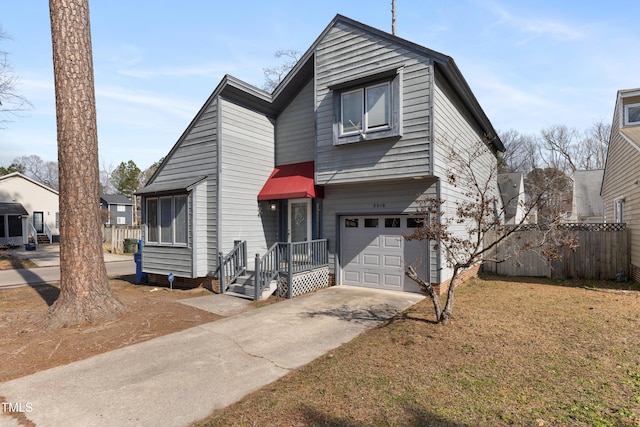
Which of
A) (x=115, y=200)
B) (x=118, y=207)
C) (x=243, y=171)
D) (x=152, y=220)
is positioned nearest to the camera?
(x=243, y=171)

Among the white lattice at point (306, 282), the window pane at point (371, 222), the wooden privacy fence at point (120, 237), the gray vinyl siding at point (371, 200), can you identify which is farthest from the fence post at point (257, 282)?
the wooden privacy fence at point (120, 237)

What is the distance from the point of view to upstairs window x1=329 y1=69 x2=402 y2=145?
332 inches

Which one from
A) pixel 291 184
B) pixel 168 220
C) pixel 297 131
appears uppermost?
pixel 297 131

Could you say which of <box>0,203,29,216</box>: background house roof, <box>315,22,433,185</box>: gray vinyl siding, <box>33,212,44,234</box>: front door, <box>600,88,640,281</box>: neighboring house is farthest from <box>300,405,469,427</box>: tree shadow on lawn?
<box>33,212,44,234</box>: front door

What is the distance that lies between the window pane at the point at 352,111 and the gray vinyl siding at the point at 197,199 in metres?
3.85

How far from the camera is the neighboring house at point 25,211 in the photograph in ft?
86.8

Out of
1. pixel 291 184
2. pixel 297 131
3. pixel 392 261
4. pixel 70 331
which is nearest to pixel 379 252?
pixel 392 261

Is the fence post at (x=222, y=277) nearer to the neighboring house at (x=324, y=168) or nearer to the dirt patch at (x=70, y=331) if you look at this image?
the neighboring house at (x=324, y=168)

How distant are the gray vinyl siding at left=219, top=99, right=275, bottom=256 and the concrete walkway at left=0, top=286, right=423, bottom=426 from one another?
3.49 metres

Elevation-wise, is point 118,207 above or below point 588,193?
below

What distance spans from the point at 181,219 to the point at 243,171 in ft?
7.90

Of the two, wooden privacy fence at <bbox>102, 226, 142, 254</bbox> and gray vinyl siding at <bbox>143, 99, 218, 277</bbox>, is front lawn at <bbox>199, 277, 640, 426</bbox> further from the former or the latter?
wooden privacy fence at <bbox>102, 226, 142, 254</bbox>

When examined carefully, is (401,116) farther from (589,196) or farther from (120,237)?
(589,196)

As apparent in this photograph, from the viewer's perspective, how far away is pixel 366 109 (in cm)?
895
